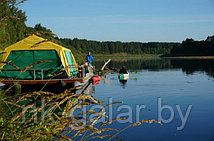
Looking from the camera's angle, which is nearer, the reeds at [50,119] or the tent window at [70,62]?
the reeds at [50,119]

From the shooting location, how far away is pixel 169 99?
1642 centimetres

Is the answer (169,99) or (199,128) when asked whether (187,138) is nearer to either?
(199,128)

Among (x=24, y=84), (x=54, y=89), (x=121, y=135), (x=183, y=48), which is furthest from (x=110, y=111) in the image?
(x=183, y=48)

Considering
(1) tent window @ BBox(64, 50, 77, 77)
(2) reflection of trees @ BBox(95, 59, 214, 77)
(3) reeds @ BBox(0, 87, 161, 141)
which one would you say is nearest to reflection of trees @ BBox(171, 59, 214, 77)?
(2) reflection of trees @ BBox(95, 59, 214, 77)

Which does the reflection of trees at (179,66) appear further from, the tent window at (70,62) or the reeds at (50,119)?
the reeds at (50,119)

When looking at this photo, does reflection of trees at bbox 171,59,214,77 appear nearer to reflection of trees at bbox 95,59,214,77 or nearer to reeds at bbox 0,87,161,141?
reflection of trees at bbox 95,59,214,77

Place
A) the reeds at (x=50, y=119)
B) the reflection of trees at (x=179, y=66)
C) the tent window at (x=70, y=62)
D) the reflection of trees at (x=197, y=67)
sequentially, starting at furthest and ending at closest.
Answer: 1. the reflection of trees at (x=179, y=66)
2. the reflection of trees at (x=197, y=67)
3. the tent window at (x=70, y=62)
4. the reeds at (x=50, y=119)

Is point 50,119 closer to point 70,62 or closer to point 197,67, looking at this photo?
point 70,62

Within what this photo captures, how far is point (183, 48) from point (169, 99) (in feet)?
506

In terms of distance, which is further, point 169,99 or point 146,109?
point 169,99

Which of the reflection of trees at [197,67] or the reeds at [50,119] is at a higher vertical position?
Answer: the reeds at [50,119]

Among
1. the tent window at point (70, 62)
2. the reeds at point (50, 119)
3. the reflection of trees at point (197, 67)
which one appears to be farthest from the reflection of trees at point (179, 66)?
the reeds at point (50, 119)

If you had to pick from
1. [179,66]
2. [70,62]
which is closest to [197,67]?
[179,66]

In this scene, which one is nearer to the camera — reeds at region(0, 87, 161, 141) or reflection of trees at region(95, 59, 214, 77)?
reeds at region(0, 87, 161, 141)
